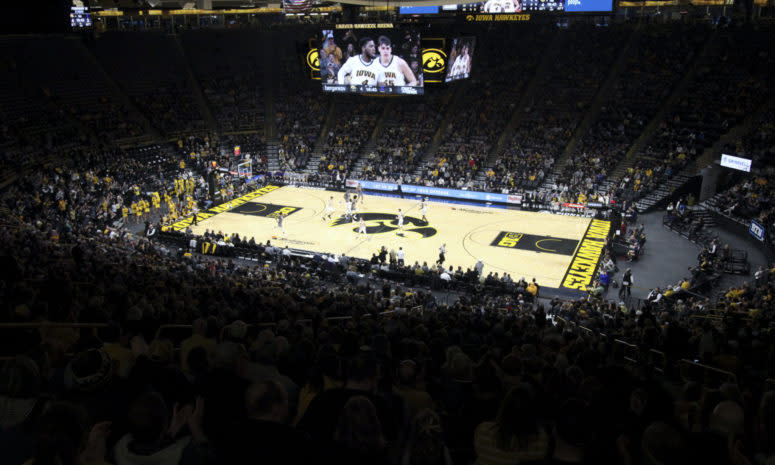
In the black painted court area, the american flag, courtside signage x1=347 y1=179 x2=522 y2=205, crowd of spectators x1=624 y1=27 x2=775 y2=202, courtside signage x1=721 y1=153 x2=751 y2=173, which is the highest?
the american flag

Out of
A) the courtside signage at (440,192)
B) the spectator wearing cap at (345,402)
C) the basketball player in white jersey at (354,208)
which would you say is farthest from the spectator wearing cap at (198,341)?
the courtside signage at (440,192)

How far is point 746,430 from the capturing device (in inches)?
196

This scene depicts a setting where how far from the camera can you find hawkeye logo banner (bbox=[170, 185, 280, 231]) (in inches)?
1362

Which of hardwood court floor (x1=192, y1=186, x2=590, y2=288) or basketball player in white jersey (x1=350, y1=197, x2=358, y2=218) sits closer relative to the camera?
hardwood court floor (x1=192, y1=186, x2=590, y2=288)

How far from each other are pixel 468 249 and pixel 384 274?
21.9 ft

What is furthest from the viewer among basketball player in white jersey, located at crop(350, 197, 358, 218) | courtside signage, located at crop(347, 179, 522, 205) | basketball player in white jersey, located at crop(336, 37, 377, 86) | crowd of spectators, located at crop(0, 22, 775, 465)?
courtside signage, located at crop(347, 179, 522, 205)

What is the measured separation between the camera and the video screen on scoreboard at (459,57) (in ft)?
120

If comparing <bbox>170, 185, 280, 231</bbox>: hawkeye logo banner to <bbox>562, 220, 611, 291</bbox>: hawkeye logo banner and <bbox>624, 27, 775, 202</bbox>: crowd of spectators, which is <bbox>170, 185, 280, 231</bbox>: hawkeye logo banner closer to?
<bbox>562, 220, 611, 291</bbox>: hawkeye logo banner

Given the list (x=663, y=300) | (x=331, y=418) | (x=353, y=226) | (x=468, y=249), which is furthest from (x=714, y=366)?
(x=353, y=226)

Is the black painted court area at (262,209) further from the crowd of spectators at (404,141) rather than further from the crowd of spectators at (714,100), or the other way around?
the crowd of spectators at (714,100)

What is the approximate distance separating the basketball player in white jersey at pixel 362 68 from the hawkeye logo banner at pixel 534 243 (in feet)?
45.5

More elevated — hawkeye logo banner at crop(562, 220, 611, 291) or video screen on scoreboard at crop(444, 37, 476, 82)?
video screen on scoreboard at crop(444, 37, 476, 82)

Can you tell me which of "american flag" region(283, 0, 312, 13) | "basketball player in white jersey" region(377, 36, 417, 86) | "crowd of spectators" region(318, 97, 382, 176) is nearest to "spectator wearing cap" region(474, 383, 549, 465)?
"basketball player in white jersey" region(377, 36, 417, 86)

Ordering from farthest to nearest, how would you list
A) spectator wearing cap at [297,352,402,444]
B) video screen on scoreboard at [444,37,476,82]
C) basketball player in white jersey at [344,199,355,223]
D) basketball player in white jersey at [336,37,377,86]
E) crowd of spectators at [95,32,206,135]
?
crowd of spectators at [95,32,206,135], basketball player in white jersey at [336,37,377,86], video screen on scoreboard at [444,37,476,82], basketball player in white jersey at [344,199,355,223], spectator wearing cap at [297,352,402,444]
